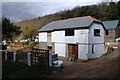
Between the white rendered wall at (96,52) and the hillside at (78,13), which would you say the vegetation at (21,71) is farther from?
the white rendered wall at (96,52)

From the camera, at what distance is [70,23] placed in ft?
25.5

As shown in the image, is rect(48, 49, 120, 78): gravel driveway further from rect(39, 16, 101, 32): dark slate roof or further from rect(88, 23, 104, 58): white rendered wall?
rect(39, 16, 101, 32): dark slate roof

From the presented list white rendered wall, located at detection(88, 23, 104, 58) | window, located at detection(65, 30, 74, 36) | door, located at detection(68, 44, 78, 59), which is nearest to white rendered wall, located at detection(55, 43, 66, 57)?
door, located at detection(68, 44, 78, 59)

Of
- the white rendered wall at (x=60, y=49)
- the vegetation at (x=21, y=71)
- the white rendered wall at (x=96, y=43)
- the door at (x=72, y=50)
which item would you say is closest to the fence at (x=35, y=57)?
the vegetation at (x=21, y=71)

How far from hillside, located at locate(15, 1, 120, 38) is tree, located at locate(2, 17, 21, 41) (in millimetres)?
202

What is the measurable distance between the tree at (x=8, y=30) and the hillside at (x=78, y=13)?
202mm

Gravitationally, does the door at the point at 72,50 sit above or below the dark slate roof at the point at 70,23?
below

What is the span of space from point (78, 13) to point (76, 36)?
140 cm

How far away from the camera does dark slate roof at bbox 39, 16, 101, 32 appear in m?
7.27

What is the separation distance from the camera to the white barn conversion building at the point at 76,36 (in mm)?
7324

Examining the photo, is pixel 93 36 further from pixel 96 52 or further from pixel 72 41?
pixel 72 41

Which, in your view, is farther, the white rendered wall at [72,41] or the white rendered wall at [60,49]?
the white rendered wall at [72,41]

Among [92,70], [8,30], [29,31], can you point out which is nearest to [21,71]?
[29,31]

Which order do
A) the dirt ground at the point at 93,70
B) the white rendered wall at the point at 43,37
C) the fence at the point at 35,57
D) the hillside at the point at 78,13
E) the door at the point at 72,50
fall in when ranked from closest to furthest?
the dirt ground at the point at 93,70, the fence at the point at 35,57, the hillside at the point at 78,13, the white rendered wall at the point at 43,37, the door at the point at 72,50
